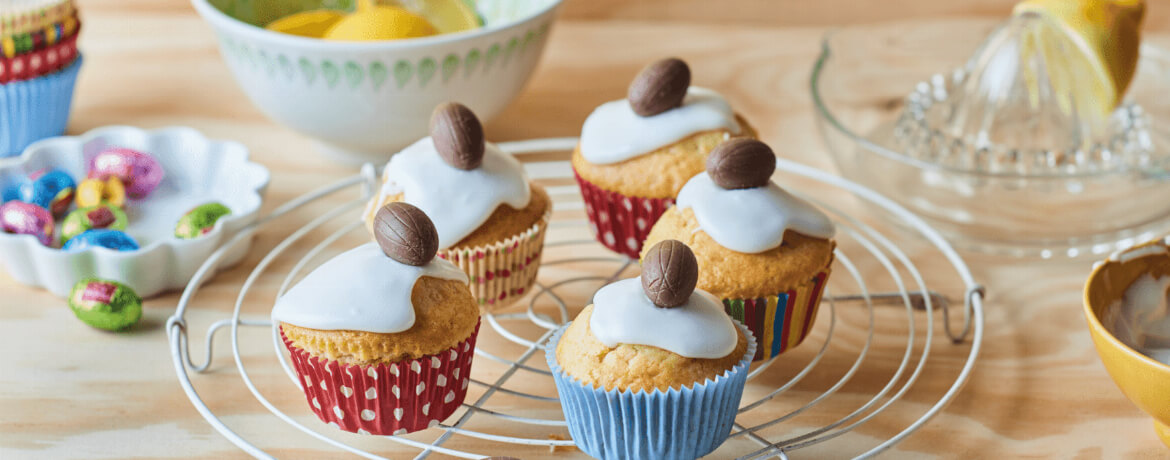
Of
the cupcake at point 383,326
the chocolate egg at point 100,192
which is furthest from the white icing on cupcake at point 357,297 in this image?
the chocolate egg at point 100,192

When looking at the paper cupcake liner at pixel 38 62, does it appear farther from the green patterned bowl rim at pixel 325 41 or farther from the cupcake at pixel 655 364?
the cupcake at pixel 655 364

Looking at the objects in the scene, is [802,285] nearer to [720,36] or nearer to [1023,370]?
[1023,370]

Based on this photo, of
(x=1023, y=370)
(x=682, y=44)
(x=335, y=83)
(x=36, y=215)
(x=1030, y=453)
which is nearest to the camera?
(x=1030, y=453)

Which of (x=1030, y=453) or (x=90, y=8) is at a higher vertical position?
(x=1030, y=453)

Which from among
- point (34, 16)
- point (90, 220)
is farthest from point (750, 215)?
point (34, 16)

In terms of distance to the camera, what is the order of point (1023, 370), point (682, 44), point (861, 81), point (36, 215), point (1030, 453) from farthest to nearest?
point (682, 44) < point (861, 81) < point (36, 215) < point (1023, 370) < point (1030, 453)

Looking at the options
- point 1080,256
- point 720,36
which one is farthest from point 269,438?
point 720,36

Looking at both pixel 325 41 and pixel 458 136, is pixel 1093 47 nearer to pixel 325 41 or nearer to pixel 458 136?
pixel 458 136

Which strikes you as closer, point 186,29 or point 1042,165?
point 1042,165
